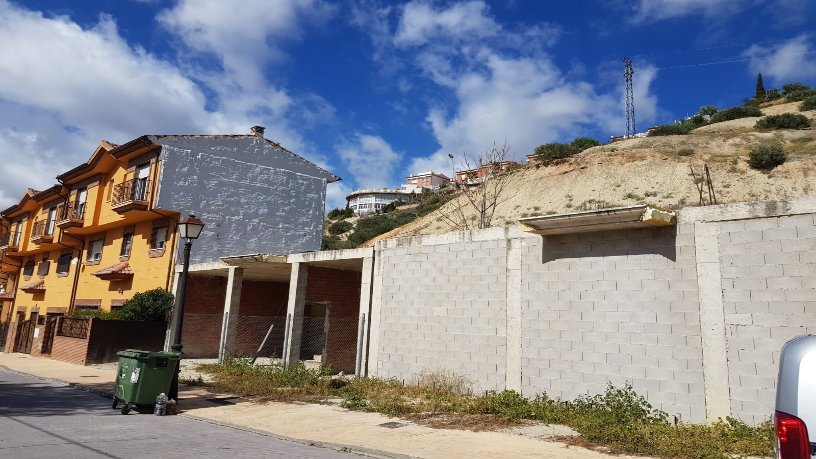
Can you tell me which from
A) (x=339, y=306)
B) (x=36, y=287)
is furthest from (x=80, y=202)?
(x=339, y=306)

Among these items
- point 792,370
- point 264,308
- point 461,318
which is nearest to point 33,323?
point 264,308

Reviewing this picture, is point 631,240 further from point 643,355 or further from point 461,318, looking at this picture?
point 461,318

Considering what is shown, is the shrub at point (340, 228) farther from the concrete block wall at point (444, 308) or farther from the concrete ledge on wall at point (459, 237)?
the concrete block wall at point (444, 308)

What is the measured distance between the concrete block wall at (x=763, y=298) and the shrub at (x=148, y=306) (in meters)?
18.9

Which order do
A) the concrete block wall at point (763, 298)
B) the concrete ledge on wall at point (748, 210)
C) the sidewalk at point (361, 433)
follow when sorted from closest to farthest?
the sidewalk at point (361, 433) → the concrete block wall at point (763, 298) → the concrete ledge on wall at point (748, 210)

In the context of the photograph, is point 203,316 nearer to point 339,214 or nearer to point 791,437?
point 791,437

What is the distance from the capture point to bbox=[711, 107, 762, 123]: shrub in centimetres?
5650

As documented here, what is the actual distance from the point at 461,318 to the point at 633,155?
40.4 m

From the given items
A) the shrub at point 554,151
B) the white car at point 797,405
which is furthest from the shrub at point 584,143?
the white car at point 797,405

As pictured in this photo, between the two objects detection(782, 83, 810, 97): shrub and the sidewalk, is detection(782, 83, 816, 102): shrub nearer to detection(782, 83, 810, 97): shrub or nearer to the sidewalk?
detection(782, 83, 810, 97): shrub

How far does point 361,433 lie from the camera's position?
28.0 feet

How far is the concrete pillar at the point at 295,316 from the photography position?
1611 cm

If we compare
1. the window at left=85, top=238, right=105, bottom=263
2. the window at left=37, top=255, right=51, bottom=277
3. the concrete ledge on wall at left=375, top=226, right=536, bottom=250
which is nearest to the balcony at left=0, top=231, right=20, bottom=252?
the window at left=37, top=255, right=51, bottom=277

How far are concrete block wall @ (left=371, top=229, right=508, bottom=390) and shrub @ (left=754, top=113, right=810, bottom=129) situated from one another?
156 feet
